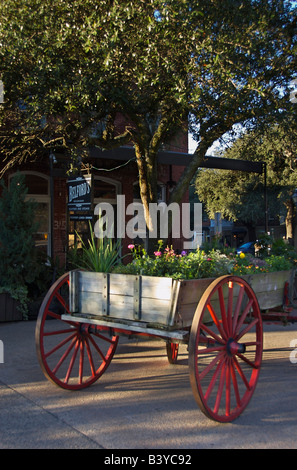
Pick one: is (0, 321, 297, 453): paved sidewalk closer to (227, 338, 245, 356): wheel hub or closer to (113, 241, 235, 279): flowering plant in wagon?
(227, 338, 245, 356): wheel hub

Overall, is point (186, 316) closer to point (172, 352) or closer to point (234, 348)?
point (234, 348)

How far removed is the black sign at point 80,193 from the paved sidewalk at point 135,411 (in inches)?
152

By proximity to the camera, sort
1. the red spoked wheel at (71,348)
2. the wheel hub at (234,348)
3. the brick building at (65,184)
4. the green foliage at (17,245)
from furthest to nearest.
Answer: the brick building at (65,184) → the green foliage at (17,245) → the red spoked wheel at (71,348) → the wheel hub at (234,348)

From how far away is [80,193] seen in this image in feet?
32.0

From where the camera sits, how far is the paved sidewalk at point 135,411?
3752 millimetres

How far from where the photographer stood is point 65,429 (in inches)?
157

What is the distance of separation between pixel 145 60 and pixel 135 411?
5.52 meters

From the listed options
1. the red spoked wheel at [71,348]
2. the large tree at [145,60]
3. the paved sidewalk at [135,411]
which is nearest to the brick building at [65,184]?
the large tree at [145,60]

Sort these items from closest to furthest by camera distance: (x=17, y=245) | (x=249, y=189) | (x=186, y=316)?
(x=186, y=316) < (x=17, y=245) < (x=249, y=189)

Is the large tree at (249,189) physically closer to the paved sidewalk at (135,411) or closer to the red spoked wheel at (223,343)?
the paved sidewalk at (135,411)

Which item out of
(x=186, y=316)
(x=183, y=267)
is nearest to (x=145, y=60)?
(x=183, y=267)

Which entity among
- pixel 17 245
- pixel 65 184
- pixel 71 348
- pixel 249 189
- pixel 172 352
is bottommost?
pixel 172 352

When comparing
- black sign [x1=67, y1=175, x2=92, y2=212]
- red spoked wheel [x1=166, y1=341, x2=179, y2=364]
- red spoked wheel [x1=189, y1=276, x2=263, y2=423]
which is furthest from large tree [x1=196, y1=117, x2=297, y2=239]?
red spoked wheel [x1=189, y1=276, x2=263, y2=423]

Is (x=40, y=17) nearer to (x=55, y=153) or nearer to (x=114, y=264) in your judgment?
(x=55, y=153)
